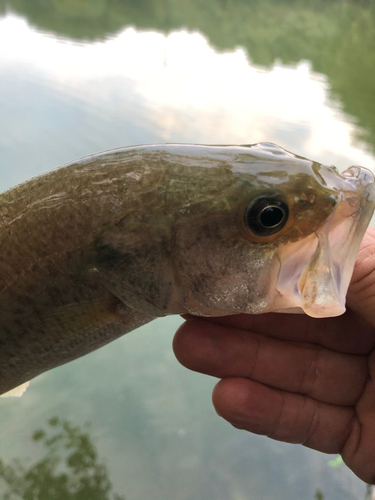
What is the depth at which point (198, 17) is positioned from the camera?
24.2 m

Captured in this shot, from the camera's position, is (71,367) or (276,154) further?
(71,367)

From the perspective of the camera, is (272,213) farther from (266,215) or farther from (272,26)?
(272,26)

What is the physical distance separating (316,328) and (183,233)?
0.89m

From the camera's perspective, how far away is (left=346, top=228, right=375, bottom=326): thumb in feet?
4.08

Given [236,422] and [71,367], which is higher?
[236,422]

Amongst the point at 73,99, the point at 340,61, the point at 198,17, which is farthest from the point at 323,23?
the point at 73,99

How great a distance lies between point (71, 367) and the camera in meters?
2.91

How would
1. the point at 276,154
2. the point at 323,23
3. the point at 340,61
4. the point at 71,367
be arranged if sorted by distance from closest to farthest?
the point at 276,154
the point at 71,367
the point at 340,61
the point at 323,23

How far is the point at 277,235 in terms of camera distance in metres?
1.06

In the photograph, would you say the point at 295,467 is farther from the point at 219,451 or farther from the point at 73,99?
the point at 73,99

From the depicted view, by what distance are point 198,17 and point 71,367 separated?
26820 millimetres

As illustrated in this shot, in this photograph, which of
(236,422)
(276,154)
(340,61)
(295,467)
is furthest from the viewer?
(340,61)

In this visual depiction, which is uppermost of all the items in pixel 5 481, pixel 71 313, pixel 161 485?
pixel 71 313

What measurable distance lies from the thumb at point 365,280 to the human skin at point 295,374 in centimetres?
21
